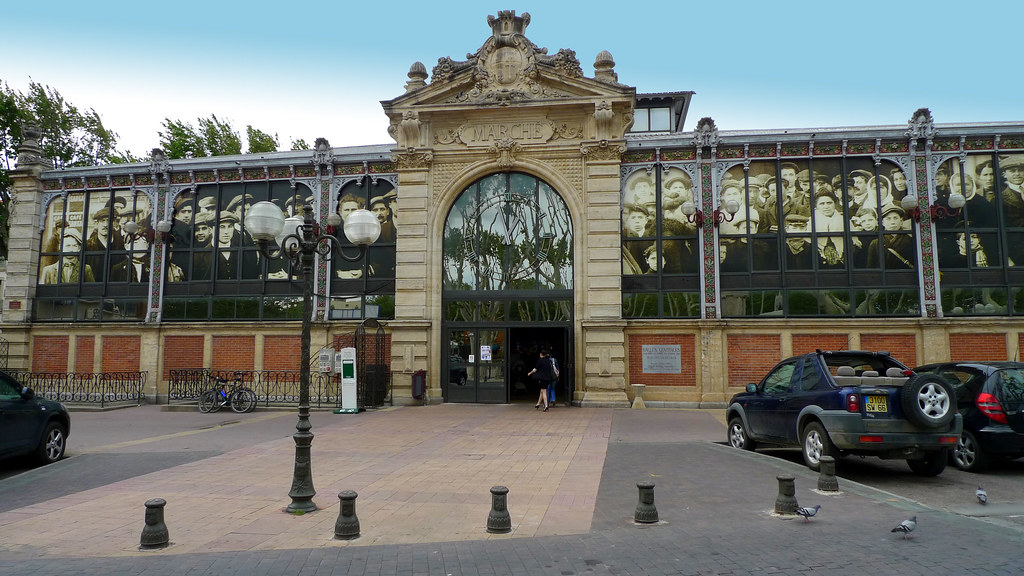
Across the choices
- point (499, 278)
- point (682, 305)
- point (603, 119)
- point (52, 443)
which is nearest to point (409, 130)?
point (499, 278)

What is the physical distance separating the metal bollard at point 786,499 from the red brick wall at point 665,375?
12065mm

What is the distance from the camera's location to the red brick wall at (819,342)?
709 inches

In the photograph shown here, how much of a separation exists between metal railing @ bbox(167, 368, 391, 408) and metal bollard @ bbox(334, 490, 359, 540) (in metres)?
13.2

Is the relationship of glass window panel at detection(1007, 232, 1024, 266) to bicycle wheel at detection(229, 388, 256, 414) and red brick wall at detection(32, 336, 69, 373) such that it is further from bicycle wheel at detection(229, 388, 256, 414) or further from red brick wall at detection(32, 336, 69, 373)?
red brick wall at detection(32, 336, 69, 373)

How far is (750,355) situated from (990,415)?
369 inches

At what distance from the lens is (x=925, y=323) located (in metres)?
17.6

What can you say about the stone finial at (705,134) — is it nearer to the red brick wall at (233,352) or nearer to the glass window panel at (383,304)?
the glass window panel at (383,304)

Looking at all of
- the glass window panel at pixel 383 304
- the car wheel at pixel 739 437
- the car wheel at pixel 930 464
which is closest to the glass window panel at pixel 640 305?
the glass window panel at pixel 383 304

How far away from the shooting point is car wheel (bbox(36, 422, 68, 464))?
10.1m

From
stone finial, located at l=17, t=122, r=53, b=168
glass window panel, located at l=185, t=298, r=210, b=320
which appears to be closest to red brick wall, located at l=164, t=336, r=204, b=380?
glass window panel, located at l=185, t=298, r=210, b=320

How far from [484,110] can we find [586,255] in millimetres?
5630

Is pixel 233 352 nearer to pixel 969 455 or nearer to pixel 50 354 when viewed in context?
pixel 50 354

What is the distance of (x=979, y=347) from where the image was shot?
1752 centimetres

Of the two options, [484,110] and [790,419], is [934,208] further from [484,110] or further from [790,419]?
[484,110]
